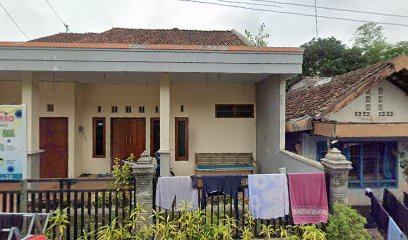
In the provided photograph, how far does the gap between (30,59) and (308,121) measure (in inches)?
290

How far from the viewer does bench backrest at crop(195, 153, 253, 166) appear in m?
7.95

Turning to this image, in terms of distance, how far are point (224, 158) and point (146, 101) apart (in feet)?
11.6

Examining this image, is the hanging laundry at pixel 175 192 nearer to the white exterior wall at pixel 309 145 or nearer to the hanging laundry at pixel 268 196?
the hanging laundry at pixel 268 196

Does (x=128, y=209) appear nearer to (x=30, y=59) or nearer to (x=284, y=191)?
(x=284, y=191)

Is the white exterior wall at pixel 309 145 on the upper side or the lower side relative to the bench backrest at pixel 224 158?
upper

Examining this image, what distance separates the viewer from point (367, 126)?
5590 mm

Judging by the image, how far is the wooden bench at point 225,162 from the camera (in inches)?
300

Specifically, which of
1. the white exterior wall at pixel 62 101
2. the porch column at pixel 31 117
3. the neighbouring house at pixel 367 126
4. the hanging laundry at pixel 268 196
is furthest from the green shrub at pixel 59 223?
the neighbouring house at pixel 367 126

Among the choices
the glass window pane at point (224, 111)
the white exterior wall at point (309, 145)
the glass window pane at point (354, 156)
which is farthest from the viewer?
the glass window pane at point (224, 111)

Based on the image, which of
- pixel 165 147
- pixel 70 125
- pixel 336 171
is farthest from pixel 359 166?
pixel 70 125

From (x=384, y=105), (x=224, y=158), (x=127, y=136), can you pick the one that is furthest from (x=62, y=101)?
(x=384, y=105)

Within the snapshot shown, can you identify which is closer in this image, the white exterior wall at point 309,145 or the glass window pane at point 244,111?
the white exterior wall at point 309,145

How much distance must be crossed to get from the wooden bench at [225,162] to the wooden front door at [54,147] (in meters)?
4.49

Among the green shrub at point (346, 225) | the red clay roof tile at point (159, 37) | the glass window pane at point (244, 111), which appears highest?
the red clay roof tile at point (159, 37)
